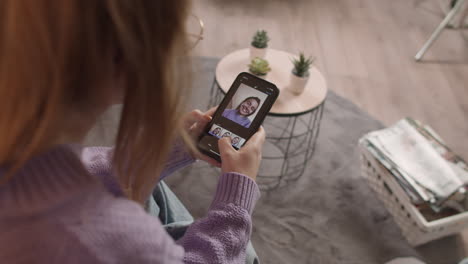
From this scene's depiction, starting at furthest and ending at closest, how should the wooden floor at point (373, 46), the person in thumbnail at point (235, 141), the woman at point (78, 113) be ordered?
the wooden floor at point (373, 46) < the person in thumbnail at point (235, 141) < the woman at point (78, 113)

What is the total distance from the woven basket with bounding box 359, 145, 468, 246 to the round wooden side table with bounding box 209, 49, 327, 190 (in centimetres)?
28

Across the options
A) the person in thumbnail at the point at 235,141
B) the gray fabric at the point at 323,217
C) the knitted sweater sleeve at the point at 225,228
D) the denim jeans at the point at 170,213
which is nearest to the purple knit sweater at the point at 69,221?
the knitted sweater sleeve at the point at 225,228

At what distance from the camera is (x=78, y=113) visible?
0.45 meters

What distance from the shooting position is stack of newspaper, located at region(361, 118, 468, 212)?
132cm

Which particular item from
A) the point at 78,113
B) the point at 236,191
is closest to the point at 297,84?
the point at 236,191

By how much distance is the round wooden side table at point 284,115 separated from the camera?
4.46ft

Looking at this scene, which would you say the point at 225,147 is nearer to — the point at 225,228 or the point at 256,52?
the point at 225,228

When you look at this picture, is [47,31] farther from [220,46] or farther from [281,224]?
[220,46]

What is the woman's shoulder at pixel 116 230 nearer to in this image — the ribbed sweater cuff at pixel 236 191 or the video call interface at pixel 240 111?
the ribbed sweater cuff at pixel 236 191

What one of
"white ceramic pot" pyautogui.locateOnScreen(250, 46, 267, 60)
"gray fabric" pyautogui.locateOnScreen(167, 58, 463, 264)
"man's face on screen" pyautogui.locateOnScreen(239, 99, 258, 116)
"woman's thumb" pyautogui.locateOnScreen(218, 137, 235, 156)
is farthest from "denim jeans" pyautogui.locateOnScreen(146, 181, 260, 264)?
"white ceramic pot" pyautogui.locateOnScreen(250, 46, 267, 60)

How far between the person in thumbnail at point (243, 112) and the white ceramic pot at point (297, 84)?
0.37 meters

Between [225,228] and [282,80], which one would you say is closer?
[225,228]

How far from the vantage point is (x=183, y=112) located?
1.75ft

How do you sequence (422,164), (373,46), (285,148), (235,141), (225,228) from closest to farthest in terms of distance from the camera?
(225,228) < (235,141) < (422,164) < (285,148) < (373,46)
